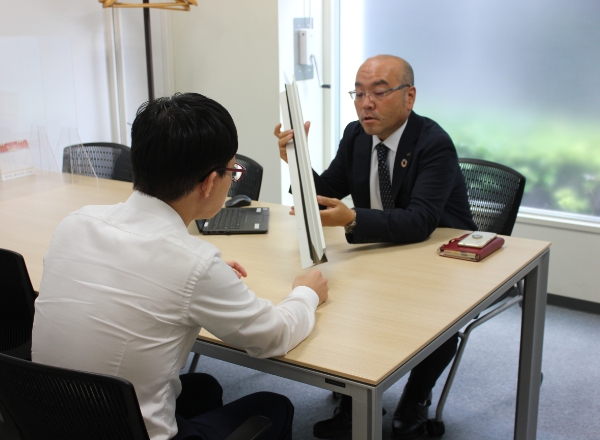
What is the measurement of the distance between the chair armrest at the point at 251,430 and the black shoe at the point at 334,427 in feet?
3.77

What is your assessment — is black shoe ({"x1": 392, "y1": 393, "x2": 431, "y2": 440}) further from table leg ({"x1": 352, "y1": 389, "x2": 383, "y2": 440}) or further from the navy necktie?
table leg ({"x1": 352, "y1": 389, "x2": 383, "y2": 440})

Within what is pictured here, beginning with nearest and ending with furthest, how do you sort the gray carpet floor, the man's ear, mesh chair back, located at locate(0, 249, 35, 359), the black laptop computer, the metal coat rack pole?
the man's ear
mesh chair back, located at locate(0, 249, 35, 359)
the black laptop computer
the gray carpet floor
the metal coat rack pole

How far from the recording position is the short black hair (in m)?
1.27

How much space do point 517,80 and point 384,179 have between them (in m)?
1.49

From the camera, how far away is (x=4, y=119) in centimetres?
350

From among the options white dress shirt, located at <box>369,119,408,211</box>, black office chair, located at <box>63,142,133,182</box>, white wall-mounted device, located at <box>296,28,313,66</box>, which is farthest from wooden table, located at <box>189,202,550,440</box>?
white wall-mounted device, located at <box>296,28,313,66</box>

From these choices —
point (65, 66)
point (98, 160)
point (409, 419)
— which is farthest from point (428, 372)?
point (65, 66)

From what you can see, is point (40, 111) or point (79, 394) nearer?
point (79, 394)

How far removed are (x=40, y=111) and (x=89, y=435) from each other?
289 cm

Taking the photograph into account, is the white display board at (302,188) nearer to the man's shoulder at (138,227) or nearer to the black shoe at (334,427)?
the man's shoulder at (138,227)

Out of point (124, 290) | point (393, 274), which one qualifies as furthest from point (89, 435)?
point (393, 274)

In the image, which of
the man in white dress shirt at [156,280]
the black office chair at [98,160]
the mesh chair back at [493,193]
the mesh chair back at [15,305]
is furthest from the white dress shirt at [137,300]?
the black office chair at [98,160]

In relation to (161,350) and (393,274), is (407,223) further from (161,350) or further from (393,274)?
(161,350)

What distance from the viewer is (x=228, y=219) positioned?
2.42 m
